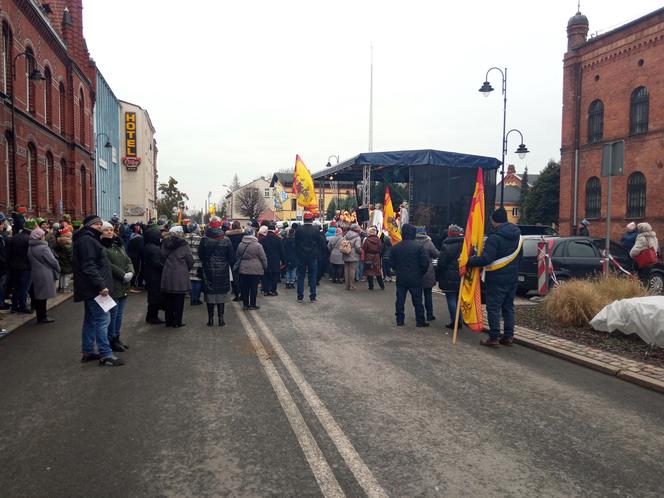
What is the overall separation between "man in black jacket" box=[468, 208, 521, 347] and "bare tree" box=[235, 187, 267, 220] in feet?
268

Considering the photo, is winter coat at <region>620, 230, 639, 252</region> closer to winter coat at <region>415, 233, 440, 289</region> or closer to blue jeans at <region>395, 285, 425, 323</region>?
winter coat at <region>415, 233, 440, 289</region>

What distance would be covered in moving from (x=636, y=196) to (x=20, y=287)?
27.9m

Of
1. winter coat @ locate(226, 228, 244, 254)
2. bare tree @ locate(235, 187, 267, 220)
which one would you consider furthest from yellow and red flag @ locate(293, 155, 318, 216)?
bare tree @ locate(235, 187, 267, 220)

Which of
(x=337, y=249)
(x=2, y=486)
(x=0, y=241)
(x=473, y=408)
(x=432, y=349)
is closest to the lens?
(x=2, y=486)

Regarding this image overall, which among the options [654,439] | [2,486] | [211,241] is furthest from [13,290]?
[654,439]

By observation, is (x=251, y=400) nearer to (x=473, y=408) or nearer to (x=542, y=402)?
(x=473, y=408)

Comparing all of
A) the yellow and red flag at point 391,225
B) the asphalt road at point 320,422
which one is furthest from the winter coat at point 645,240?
the asphalt road at point 320,422

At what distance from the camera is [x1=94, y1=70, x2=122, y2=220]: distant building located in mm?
36316

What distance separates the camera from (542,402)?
543 centimetres

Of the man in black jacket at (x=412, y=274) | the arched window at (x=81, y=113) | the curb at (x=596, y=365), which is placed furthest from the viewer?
the arched window at (x=81, y=113)

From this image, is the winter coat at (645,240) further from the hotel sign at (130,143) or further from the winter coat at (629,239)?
the hotel sign at (130,143)

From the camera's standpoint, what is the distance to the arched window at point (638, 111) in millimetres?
27703

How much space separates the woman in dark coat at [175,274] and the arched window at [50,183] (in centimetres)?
1760

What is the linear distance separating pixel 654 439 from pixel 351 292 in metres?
9.99
